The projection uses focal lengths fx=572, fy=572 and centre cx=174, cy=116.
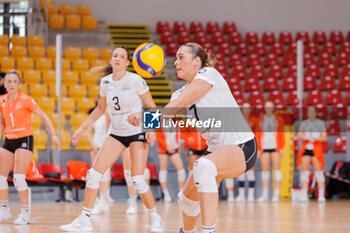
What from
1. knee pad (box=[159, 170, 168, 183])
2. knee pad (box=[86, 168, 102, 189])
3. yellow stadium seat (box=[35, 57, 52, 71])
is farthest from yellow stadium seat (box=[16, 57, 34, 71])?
knee pad (box=[86, 168, 102, 189])

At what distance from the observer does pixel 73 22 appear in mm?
18188

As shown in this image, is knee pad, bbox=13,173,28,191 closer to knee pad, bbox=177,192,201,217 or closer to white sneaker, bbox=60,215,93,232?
white sneaker, bbox=60,215,93,232

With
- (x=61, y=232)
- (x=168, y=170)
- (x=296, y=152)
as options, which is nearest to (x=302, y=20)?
(x=296, y=152)

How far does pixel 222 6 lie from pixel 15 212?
14089 mm

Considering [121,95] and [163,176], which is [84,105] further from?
[121,95]

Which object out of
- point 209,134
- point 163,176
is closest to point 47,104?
point 163,176

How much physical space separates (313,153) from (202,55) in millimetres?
7627

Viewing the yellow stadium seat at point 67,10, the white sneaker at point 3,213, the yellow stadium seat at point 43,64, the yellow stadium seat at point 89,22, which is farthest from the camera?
the yellow stadium seat at point 67,10

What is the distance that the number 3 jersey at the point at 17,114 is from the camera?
262 inches

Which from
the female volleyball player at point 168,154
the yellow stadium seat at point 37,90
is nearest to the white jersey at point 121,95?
the female volleyball player at point 168,154

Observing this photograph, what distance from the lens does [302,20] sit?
20.8 metres

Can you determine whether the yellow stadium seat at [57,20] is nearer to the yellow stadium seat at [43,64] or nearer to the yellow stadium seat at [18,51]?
the yellow stadium seat at [18,51]

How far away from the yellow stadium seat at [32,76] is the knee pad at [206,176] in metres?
11.5

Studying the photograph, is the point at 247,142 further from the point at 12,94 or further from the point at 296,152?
the point at 296,152
